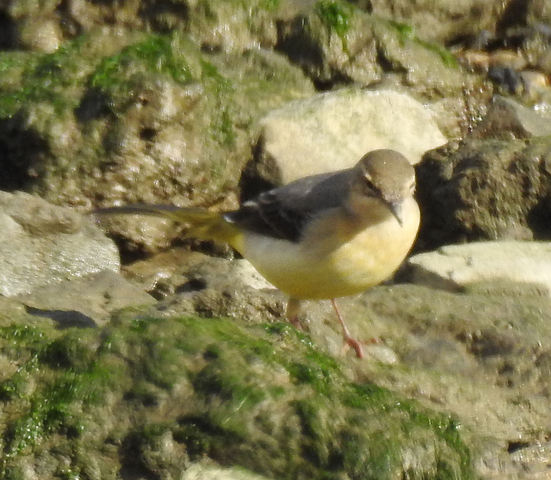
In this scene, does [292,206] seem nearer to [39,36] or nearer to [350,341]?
[350,341]

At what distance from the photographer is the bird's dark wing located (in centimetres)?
786

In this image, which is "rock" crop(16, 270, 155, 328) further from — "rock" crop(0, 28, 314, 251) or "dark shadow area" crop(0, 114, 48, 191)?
"dark shadow area" crop(0, 114, 48, 191)

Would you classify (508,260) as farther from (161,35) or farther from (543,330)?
(161,35)

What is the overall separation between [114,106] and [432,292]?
12.3 ft

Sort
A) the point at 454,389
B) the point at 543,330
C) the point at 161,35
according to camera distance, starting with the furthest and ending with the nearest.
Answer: the point at 161,35
the point at 543,330
the point at 454,389

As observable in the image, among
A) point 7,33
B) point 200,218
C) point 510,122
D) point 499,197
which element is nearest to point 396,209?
point 200,218

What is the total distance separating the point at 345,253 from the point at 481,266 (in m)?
2.29

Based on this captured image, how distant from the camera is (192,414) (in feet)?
17.8

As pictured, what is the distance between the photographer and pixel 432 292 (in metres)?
8.48

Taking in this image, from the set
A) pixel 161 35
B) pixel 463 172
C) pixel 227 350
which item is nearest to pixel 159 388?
pixel 227 350

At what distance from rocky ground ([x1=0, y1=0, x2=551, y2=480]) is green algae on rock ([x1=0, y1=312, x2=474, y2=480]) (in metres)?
0.01

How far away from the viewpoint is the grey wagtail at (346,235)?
735 centimetres

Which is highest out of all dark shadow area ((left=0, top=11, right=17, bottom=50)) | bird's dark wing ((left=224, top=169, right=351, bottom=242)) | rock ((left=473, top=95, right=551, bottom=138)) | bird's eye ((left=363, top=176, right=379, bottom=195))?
bird's eye ((left=363, top=176, right=379, bottom=195))

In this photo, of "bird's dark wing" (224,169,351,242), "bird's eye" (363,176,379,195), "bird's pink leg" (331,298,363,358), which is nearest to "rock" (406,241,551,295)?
"bird's dark wing" (224,169,351,242)
